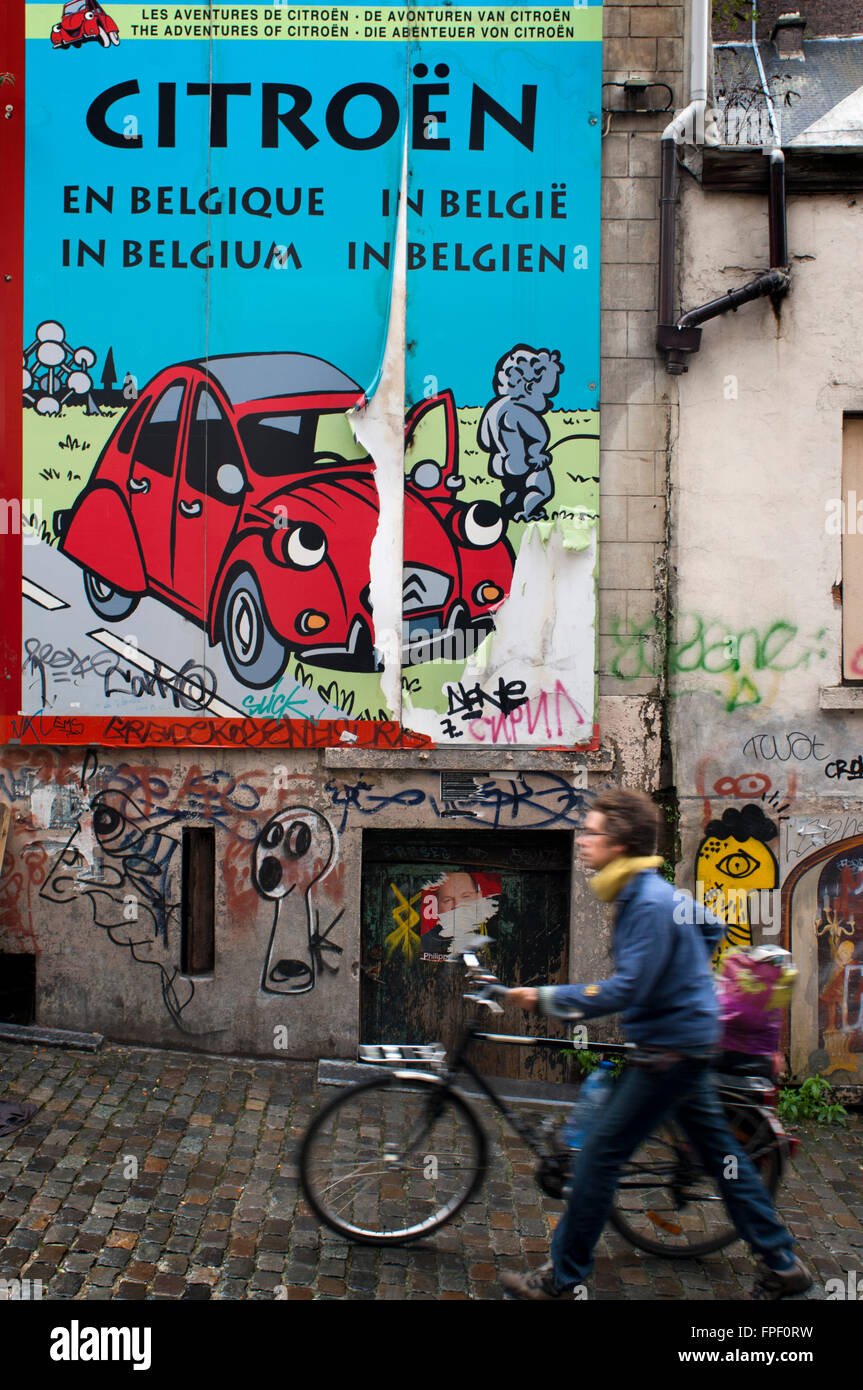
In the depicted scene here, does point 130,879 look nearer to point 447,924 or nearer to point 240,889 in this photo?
point 240,889

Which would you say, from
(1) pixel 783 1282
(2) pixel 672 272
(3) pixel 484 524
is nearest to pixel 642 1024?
(1) pixel 783 1282

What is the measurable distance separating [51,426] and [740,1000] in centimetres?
533

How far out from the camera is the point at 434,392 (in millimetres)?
6762

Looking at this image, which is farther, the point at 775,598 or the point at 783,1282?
the point at 775,598

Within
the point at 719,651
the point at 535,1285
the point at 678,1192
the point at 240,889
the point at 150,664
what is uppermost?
the point at 719,651

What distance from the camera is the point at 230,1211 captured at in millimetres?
4855

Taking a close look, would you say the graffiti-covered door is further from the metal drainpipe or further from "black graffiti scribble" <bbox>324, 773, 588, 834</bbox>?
the metal drainpipe

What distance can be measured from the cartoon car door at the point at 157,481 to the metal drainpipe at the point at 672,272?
121 inches

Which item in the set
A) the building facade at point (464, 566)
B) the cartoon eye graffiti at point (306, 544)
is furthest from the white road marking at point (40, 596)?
the cartoon eye graffiti at point (306, 544)

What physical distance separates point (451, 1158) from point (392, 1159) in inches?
10.7

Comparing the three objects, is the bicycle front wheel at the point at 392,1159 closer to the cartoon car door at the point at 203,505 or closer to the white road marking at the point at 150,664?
the white road marking at the point at 150,664

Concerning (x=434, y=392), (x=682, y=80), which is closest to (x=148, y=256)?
(x=434, y=392)

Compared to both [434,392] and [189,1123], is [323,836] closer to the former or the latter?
[189,1123]
